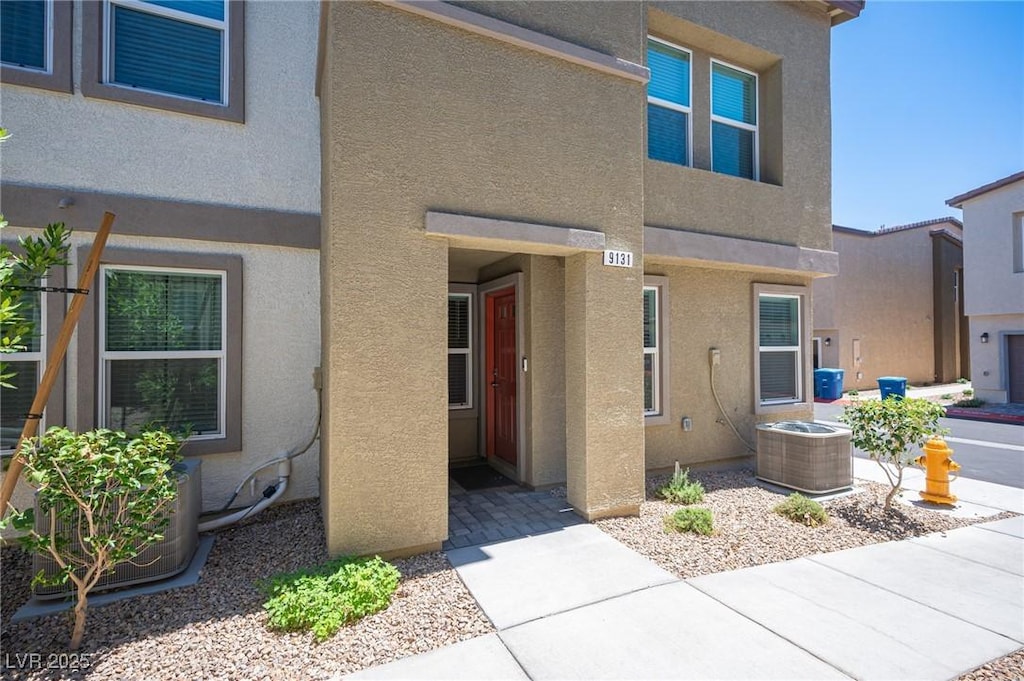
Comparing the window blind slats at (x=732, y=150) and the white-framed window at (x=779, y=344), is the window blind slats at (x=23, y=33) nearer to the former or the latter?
the window blind slats at (x=732, y=150)

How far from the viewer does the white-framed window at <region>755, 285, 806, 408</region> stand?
836 centimetres

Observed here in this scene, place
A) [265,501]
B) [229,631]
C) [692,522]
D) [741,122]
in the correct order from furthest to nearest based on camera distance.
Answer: [741,122] < [265,501] < [692,522] < [229,631]

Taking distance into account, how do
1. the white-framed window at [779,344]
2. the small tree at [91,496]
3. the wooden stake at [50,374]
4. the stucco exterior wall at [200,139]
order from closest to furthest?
1. the small tree at [91,496]
2. the wooden stake at [50,374]
3. the stucco exterior wall at [200,139]
4. the white-framed window at [779,344]

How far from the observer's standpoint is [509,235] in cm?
494

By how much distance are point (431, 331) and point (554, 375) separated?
2.48m

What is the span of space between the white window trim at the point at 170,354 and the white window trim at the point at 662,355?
5815mm

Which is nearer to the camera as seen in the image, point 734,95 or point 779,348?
point 734,95

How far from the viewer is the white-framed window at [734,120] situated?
321 inches

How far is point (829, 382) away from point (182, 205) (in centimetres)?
2155

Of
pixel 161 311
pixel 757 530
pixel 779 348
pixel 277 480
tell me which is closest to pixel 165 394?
pixel 161 311

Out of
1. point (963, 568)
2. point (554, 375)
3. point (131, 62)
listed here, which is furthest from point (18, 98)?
point (963, 568)

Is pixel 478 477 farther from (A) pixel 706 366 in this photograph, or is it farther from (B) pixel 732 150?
(B) pixel 732 150

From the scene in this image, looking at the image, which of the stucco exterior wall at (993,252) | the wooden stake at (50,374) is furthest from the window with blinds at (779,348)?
the stucco exterior wall at (993,252)

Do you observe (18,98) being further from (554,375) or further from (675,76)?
(675,76)
